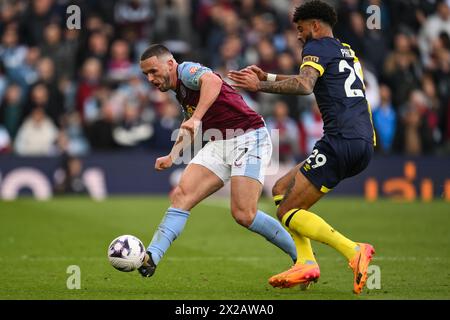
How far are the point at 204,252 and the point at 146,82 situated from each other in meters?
9.45

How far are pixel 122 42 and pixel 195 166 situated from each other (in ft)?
39.1

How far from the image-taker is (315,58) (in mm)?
8383

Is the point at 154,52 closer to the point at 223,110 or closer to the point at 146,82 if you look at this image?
the point at 223,110

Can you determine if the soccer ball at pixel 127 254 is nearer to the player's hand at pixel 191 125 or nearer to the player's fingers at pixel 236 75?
the player's hand at pixel 191 125

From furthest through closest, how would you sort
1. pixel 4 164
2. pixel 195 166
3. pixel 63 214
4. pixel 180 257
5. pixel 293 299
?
pixel 4 164, pixel 63 214, pixel 180 257, pixel 195 166, pixel 293 299

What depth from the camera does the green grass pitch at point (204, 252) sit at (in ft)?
27.9

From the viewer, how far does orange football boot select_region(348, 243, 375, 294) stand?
812 cm

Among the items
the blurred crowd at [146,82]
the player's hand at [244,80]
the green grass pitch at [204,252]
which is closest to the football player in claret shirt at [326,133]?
the player's hand at [244,80]

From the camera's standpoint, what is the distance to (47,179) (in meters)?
19.6

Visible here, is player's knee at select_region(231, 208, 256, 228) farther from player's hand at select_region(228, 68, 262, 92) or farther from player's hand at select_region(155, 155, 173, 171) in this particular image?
player's hand at select_region(228, 68, 262, 92)

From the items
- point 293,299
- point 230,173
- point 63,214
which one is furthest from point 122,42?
point 293,299

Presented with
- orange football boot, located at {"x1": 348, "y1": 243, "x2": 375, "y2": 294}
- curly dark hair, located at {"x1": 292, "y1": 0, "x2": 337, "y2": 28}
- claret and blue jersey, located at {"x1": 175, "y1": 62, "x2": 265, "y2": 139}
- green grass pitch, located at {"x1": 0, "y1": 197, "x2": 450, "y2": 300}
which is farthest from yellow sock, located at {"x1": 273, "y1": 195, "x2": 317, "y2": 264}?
curly dark hair, located at {"x1": 292, "y1": 0, "x2": 337, "y2": 28}

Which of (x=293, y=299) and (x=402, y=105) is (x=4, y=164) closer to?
(x=402, y=105)

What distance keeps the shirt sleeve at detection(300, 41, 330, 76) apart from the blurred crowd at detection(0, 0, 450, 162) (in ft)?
36.5
